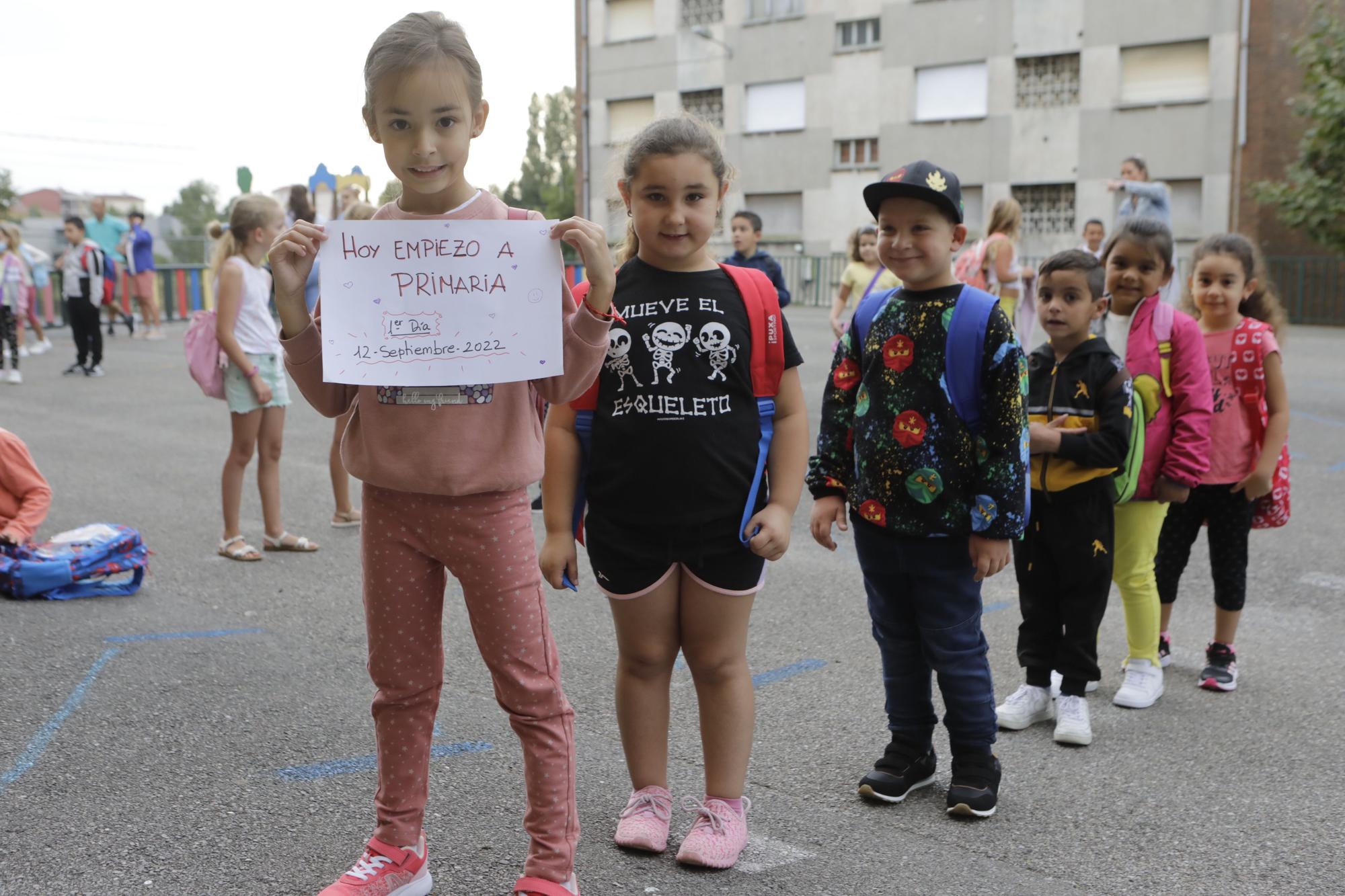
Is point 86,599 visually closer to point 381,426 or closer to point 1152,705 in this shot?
point 381,426

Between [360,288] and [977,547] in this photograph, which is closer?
[360,288]

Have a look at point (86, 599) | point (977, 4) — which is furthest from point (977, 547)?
point (977, 4)

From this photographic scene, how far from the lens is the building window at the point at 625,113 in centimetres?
3878

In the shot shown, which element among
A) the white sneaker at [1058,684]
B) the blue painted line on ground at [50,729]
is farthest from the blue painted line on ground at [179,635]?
the white sneaker at [1058,684]

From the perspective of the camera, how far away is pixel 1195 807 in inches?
131

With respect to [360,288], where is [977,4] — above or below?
above

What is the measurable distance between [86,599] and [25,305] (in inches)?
443

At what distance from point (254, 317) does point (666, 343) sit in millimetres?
3964

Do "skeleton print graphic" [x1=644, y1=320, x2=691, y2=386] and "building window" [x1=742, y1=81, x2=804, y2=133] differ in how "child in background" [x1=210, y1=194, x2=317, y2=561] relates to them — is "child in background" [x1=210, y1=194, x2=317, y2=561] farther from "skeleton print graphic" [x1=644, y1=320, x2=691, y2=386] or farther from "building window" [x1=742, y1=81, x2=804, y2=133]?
"building window" [x1=742, y1=81, x2=804, y2=133]

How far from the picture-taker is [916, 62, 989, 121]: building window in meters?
32.3

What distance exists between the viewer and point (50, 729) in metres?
3.77

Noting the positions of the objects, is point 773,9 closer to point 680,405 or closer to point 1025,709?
point 1025,709

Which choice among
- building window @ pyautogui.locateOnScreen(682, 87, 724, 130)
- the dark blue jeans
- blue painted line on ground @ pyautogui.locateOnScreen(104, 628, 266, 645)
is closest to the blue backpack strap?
the dark blue jeans

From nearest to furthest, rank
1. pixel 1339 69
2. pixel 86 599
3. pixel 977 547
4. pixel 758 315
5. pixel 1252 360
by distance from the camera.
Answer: pixel 758 315, pixel 977 547, pixel 1252 360, pixel 86 599, pixel 1339 69
